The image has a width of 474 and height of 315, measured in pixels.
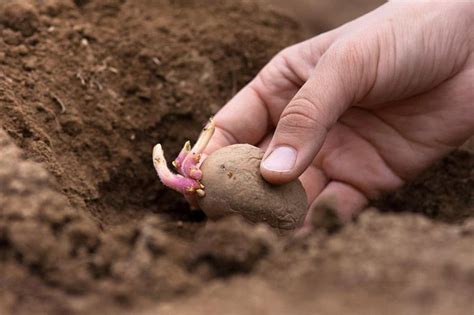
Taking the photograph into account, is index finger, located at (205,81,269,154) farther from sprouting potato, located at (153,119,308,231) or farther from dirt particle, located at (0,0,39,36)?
dirt particle, located at (0,0,39,36)

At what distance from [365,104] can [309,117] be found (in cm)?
60

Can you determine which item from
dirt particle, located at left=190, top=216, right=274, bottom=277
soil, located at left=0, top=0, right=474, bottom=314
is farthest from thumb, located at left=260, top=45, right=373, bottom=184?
dirt particle, located at left=190, top=216, right=274, bottom=277

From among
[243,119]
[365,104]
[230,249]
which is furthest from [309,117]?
[230,249]

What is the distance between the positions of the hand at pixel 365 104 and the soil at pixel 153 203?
0.60 feet

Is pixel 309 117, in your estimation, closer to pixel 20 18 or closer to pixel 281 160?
pixel 281 160

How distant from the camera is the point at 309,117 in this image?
233 centimetres

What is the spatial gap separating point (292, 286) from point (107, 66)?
1.98 m

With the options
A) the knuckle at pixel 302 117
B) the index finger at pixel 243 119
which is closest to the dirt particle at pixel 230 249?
the knuckle at pixel 302 117

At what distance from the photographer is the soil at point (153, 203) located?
57.1 inches

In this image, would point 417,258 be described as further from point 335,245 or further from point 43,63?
point 43,63

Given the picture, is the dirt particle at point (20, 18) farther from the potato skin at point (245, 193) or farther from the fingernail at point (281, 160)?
the fingernail at point (281, 160)

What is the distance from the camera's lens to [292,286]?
1.48 meters

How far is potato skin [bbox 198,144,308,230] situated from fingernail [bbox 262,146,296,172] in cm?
6

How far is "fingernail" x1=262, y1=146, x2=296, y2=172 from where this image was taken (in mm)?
2244
